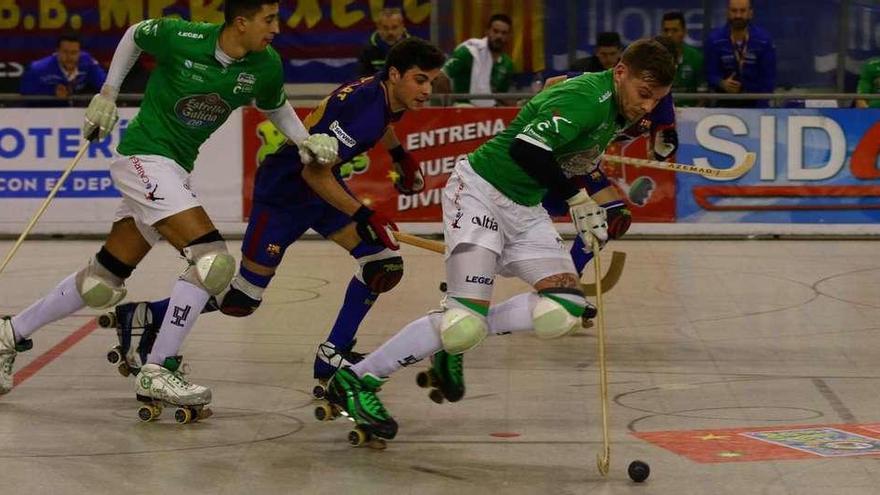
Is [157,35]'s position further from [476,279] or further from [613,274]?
[613,274]

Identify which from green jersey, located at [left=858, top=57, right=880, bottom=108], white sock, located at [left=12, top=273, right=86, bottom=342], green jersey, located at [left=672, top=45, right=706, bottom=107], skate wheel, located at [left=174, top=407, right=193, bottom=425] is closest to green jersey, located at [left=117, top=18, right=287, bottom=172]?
white sock, located at [left=12, top=273, right=86, bottom=342]

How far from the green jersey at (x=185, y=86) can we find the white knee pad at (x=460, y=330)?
174 centimetres

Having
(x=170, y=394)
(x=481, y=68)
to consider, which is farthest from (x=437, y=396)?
(x=481, y=68)

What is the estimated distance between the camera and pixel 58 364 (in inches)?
376

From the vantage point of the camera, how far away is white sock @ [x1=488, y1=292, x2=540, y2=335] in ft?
24.4

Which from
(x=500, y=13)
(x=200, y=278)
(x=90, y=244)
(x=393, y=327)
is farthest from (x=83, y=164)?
(x=200, y=278)

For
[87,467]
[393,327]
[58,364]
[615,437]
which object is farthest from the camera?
[393,327]

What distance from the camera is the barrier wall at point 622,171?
15.3 metres

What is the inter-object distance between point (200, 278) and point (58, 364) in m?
1.98

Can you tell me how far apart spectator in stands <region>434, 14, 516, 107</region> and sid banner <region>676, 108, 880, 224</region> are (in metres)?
1.83

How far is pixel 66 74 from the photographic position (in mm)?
15875

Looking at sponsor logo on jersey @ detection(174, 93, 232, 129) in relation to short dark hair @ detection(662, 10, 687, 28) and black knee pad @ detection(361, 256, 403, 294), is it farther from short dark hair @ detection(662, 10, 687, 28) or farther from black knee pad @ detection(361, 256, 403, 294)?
short dark hair @ detection(662, 10, 687, 28)

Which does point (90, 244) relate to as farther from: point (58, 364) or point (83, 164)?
point (58, 364)

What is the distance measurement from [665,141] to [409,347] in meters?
3.72
